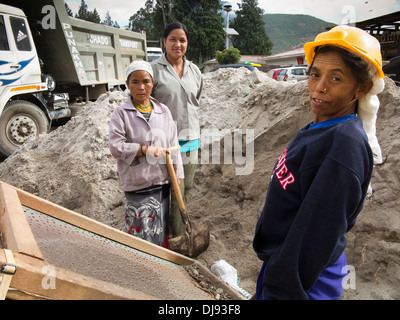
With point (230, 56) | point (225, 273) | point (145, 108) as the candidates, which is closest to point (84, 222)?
point (145, 108)

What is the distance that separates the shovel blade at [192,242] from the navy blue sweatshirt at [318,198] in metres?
1.77

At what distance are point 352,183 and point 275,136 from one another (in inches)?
124

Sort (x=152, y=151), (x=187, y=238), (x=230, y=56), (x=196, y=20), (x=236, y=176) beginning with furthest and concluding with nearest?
(x=196, y=20) → (x=230, y=56) → (x=236, y=176) → (x=187, y=238) → (x=152, y=151)

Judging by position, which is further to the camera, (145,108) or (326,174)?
(145,108)

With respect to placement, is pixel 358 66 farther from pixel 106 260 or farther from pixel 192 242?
pixel 192 242

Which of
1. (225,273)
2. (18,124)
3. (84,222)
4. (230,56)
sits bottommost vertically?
(225,273)

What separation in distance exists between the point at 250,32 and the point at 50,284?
44231 millimetres

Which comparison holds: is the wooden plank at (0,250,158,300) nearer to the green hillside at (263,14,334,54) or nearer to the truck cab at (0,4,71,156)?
the truck cab at (0,4,71,156)

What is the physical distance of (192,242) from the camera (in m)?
2.91

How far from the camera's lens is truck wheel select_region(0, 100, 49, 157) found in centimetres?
592

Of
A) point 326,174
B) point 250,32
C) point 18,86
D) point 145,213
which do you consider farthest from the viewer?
point 250,32

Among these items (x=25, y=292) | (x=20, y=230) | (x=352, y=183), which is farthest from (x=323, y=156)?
(x=20, y=230)

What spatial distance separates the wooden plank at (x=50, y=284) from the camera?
3.13ft

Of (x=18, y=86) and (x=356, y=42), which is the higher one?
(x=18, y=86)
